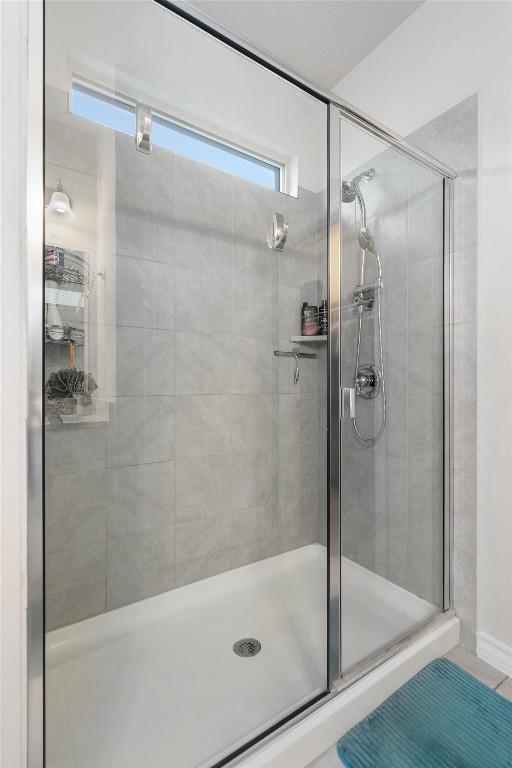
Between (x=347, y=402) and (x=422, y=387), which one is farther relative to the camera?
(x=422, y=387)

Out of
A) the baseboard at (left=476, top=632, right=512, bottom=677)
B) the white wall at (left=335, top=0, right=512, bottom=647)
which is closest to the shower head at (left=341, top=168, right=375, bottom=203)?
the white wall at (left=335, top=0, right=512, bottom=647)

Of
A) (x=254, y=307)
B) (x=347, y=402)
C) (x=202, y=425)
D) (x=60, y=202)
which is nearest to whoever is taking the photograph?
(x=60, y=202)

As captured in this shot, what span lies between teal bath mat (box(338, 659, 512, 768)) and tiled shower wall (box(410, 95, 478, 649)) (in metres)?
0.30

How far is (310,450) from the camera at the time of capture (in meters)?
1.82

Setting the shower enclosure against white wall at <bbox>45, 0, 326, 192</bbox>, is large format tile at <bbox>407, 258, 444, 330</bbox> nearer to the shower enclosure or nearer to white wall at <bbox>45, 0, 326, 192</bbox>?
the shower enclosure

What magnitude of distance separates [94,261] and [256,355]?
2.81 feet

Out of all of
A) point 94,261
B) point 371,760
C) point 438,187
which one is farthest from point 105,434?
point 438,187

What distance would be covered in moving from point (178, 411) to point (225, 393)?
26 cm

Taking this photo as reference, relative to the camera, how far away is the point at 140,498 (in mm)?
1628

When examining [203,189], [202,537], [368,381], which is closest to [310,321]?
[368,381]

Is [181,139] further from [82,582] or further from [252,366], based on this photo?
[82,582]

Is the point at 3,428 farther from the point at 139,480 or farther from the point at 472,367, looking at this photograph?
the point at 472,367

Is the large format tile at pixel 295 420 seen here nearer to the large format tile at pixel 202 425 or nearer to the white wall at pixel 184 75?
the large format tile at pixel 202 425

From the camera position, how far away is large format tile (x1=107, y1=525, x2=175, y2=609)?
1.56 m
